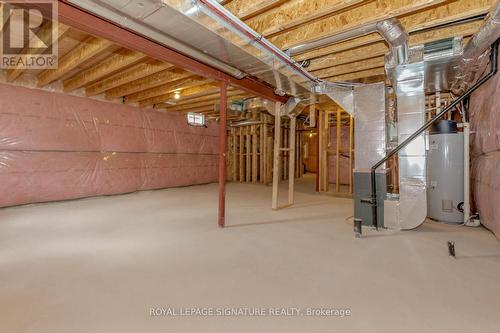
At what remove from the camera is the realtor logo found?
242 centimetres

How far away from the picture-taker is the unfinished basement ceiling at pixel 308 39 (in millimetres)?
1990

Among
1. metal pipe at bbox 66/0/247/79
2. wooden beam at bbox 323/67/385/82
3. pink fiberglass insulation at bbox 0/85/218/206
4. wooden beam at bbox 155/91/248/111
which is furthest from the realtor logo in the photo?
wooden beam at bbox 323/67/385/82

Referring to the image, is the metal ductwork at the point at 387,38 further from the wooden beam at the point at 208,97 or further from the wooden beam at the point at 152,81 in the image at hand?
the wooden beam at the point at 208,97

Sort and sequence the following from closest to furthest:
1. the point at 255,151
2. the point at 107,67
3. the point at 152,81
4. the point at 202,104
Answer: the point at 107,67, the point at 152,81, the point at 202,104, the point at 255,151

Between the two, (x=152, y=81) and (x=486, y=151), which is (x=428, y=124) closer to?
(x=486, y=151)

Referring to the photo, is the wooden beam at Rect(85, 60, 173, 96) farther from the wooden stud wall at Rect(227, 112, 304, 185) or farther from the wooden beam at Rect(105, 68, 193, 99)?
the wooden stud wall at Rect(227, 112, 304, 185)

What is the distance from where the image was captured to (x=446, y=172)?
311 centimetres

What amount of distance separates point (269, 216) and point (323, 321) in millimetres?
2223

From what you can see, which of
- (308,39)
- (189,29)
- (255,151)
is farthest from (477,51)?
(255,151)

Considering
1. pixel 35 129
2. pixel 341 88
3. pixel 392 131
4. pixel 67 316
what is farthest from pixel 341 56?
pixel 35 129

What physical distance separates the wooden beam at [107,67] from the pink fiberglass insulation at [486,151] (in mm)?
3897

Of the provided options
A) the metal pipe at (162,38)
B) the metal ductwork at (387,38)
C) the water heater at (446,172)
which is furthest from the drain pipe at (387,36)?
the water heater at (446,172)

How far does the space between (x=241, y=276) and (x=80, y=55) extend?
3332mm

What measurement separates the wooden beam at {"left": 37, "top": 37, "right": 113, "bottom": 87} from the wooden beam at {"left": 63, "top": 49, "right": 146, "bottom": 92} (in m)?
0.22
